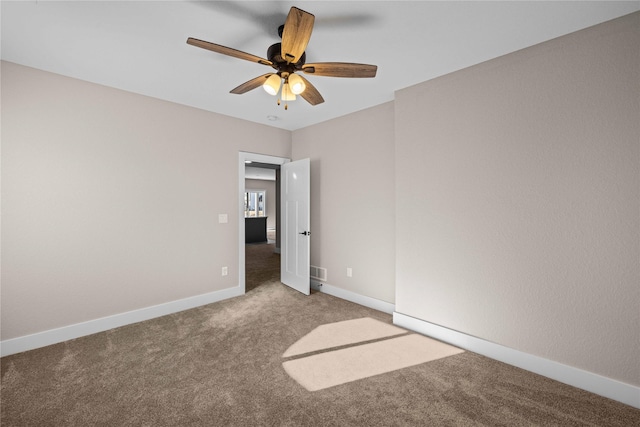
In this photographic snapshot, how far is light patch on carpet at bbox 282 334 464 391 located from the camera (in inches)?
82.0

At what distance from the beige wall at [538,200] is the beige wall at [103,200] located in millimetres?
2696

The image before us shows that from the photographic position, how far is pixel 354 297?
3713mm

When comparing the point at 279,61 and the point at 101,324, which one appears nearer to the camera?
the point at 279,61

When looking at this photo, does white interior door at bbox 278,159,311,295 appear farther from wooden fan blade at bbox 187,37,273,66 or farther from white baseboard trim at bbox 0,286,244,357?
wooden fan blade at bbox 187,37,273,66

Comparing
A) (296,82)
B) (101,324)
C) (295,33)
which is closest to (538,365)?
(296,82)

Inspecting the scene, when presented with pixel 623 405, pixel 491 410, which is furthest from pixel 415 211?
pixel 623 405

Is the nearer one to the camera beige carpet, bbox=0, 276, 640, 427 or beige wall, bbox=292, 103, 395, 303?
beige carpet, bbox=0, 276, 640, 427

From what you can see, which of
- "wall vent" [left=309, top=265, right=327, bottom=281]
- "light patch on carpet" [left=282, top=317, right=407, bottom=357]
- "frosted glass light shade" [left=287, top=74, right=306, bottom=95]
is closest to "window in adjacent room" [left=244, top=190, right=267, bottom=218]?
"wall vent" [left=309, top=265, right=327, bottom=281]

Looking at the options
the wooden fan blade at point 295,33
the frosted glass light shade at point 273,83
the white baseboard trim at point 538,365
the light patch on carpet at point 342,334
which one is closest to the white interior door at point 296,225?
the light patch on carpet at point 342,334

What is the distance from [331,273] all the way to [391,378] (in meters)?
2.06

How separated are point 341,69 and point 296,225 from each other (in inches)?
109

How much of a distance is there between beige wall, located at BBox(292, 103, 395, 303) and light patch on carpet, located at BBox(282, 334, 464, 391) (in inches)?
32.3

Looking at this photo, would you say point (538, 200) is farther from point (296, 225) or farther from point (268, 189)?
point (268, 189)

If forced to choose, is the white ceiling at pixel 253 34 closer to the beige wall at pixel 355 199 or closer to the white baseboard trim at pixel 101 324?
the beige wall at pixel 355 199
